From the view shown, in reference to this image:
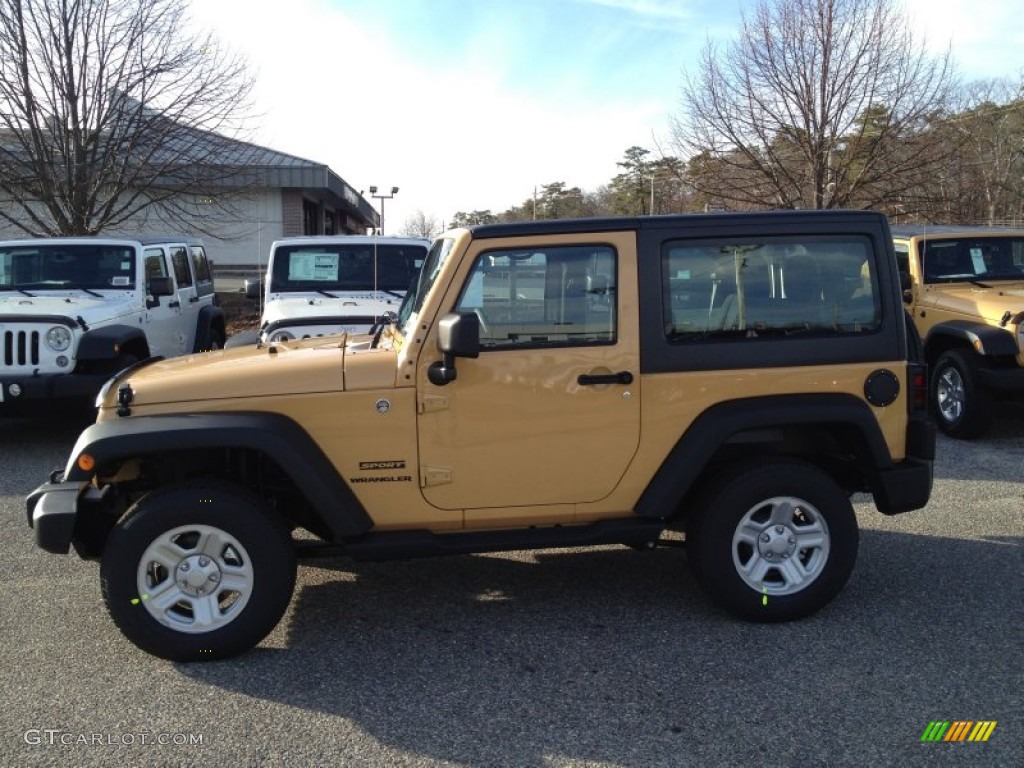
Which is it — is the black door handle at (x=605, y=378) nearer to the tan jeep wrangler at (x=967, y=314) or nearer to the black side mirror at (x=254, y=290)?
the tan jeep wrangler at (x=967, y=314)

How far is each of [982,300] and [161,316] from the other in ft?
26.7

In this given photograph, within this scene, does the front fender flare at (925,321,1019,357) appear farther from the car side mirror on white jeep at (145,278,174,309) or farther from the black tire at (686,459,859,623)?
the car side mirror on white jeep at (145,278,174,309)

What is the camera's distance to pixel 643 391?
388cm

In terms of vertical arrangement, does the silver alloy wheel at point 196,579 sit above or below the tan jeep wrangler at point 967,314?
below

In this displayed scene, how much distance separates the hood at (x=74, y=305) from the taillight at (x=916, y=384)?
21.8ft

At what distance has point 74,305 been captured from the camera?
8.06 meters

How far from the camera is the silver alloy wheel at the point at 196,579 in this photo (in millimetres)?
3637

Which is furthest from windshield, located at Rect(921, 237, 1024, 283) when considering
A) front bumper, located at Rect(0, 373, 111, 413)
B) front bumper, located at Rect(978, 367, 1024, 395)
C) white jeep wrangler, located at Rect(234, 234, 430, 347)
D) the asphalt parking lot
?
front bumper, located at Rect(0, 373, 111, 413)

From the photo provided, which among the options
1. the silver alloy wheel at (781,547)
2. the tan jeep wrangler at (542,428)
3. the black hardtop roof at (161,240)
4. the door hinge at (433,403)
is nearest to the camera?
the tan jeep wrangler at (542,428)

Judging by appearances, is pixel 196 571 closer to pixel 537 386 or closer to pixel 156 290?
pixel 537 386

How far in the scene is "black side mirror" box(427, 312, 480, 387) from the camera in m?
3.54

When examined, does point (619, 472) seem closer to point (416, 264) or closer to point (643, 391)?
point (643, 391)

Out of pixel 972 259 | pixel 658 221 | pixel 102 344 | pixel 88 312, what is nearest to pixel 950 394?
pixel 972 259

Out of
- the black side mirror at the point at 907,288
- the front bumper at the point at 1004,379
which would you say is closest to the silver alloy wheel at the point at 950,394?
the front bumper at the point at 1004,379
